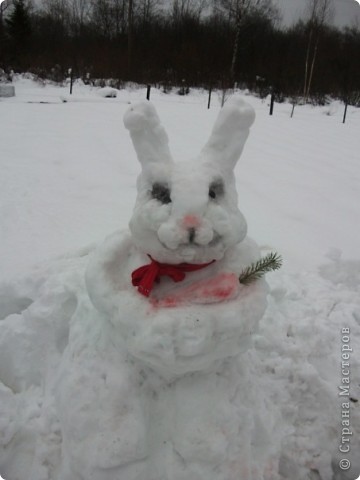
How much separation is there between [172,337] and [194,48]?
18.9 meters

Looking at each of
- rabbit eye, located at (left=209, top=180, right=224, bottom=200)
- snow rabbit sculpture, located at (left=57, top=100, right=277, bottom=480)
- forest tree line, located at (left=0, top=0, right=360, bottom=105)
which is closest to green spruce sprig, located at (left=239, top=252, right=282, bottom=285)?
snow rabbit sculpture, located at (left=57, top=100, right=277, bottom=480)

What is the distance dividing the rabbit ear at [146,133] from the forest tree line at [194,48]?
1273 centimetres

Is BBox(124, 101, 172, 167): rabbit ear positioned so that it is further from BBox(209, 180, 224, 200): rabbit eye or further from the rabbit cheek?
the rabbit cheek

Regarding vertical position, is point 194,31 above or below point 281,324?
above

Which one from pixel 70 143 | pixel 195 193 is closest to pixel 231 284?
pixel 195 193

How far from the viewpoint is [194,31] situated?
2077 centimetres

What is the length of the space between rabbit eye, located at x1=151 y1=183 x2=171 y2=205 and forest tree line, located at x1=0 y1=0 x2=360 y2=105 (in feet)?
42.3

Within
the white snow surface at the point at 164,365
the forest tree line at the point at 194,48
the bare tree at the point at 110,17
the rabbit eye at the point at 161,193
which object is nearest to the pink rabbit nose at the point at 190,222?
the rabbit eye at the point at 161,193

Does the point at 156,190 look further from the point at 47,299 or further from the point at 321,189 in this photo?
the point at 321,189

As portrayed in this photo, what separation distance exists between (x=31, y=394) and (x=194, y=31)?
2203cm

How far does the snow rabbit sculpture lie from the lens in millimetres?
1340

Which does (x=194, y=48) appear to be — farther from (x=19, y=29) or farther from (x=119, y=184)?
(x=119, y=184)

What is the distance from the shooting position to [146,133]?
1.50m

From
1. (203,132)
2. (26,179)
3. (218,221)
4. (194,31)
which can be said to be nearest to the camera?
(218,221)
